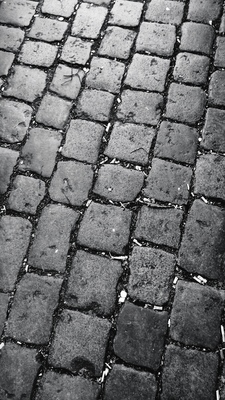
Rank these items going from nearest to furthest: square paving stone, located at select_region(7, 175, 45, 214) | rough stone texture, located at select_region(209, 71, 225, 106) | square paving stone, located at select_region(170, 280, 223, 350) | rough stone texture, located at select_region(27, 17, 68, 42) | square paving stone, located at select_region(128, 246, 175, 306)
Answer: square paving stone, located at select_region(170, 280, 223, 350), square paving stone, located at select_region(128, 246, 175, 306), square paving stone, located at select_region(7, 175, 45, 214), rough stone texture, located at select_region(209, 71, 225, 106), rough stone texture, located at select_region(27, 17, 68, 42)

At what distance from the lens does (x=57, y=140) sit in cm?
269

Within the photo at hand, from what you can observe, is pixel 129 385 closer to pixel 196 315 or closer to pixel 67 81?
pixel 196 315

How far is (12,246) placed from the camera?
2340 millimetres

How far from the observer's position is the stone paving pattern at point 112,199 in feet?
6.73

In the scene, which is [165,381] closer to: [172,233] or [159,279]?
[159,279]

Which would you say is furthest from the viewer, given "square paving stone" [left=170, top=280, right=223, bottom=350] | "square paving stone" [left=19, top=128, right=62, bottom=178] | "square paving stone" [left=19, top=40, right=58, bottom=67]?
"square paving stone" [left=19, top=40, right=58, bottom=67]

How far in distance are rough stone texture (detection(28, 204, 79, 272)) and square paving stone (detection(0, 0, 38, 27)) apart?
1.71 metres

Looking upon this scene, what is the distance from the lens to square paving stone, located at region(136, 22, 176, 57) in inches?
119

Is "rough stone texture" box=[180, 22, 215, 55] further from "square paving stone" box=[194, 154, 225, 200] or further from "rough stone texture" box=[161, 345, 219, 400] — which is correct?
"rough stone texture" box=[161, 345, 219, 400]

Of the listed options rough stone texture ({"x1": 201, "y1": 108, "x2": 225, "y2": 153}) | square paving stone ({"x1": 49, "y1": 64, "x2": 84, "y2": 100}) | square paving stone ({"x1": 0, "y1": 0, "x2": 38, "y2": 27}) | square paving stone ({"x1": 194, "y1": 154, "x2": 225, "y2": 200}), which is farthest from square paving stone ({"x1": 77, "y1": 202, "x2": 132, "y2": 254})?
square paving stone ({"x1": 0, "y1": 0, "x2": 38, "y2": 27})

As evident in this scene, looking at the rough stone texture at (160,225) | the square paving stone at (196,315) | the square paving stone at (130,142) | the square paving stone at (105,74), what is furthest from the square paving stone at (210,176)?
the square paving stone at (105,74)

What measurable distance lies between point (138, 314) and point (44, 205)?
89 centimetres

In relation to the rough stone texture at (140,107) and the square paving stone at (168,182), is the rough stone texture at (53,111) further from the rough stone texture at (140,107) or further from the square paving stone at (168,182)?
the square paving stone at (168,182)

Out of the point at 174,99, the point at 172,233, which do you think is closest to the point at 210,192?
the point at 172,233
